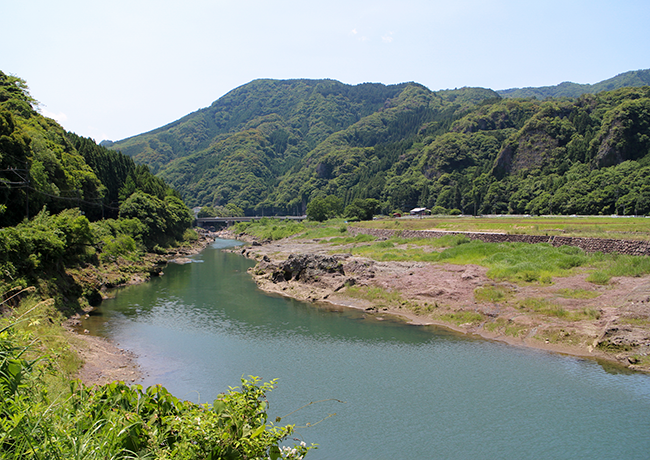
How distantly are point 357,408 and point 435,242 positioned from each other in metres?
40.4

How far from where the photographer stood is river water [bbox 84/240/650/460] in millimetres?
14875

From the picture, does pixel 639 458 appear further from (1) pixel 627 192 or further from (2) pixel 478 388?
(1) pixel 627 192

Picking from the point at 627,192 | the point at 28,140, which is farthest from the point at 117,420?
the point at 627,192

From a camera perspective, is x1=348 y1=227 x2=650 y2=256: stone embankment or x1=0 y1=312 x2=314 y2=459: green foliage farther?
x1=348 y1=227 x2=650 y2=256: stone embankment

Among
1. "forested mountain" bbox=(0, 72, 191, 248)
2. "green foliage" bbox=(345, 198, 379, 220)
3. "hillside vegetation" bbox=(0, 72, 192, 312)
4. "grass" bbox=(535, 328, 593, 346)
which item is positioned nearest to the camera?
"grass" bbox=(535, 328, 593, 346)

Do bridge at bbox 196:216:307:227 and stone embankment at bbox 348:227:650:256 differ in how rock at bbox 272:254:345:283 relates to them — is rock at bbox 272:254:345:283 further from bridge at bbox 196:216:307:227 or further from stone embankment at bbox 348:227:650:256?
bridge at bbox 196:216:307:227

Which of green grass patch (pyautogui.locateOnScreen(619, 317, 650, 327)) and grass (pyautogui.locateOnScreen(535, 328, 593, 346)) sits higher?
green grass patch (pyautogui.locateOnScreen(619, 317, 650, 327))

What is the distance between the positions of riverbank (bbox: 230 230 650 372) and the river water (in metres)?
1.82

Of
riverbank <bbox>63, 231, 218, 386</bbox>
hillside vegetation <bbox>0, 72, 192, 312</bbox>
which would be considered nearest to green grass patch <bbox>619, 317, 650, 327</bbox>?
riverbank <bbox>63, 231, 218, 386</bbox>

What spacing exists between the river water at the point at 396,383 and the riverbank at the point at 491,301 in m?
1.82

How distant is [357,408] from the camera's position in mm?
17234

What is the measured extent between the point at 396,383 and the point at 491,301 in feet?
45.0

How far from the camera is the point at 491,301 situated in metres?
30.2

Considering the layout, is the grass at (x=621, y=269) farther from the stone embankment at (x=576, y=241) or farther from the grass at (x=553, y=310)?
the grass at (x=553, y=310)
